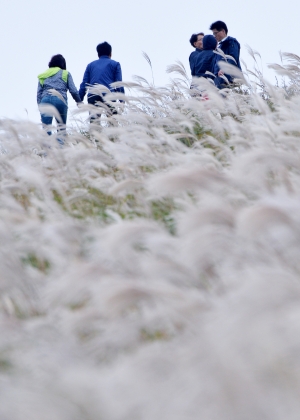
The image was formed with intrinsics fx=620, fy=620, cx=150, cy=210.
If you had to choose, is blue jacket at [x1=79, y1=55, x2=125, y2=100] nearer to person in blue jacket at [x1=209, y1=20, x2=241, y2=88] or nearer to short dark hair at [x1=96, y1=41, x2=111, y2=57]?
short dark hair at [x1=96, y1=41, x2=111, y2=57]

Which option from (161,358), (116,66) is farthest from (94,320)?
(116,66)

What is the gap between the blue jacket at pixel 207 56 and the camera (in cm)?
699

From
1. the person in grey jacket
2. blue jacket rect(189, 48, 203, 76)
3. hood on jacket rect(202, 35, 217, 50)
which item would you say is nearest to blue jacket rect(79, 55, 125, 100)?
the person in grey jacket

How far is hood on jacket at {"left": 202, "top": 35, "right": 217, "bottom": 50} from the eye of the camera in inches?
274

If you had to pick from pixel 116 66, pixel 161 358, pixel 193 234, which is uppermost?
pixel 193 234

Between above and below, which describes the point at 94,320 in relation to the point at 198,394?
below

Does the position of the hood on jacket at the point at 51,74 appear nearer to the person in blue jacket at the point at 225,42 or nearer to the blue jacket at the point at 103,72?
the blue jacket at the point at 103,72

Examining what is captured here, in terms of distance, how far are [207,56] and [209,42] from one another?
155 mm

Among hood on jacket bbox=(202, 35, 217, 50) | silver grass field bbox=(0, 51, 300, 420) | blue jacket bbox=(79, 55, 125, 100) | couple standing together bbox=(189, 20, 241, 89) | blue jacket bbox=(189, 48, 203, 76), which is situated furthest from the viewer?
blue jacket bbox=(79, 55, 125, 100)

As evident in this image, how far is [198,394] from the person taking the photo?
0.77 meters

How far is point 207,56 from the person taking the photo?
278 inches

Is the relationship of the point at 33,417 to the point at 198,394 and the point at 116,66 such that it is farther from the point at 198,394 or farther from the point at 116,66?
the point at 116,66

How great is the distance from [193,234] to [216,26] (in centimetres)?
611

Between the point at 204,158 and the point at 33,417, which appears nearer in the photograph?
the point at 33,417
